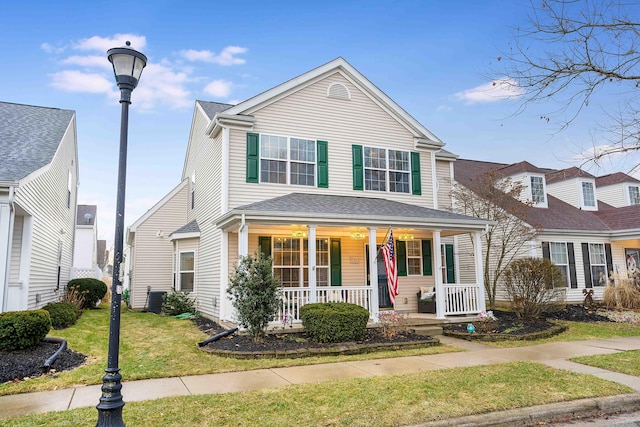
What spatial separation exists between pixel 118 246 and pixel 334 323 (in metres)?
5.86

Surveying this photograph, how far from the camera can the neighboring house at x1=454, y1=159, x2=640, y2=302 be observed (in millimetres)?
17547

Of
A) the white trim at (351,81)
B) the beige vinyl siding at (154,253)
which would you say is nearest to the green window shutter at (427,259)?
the white trim at (351,81)

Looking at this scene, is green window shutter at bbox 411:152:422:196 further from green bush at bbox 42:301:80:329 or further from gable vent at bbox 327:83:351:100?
green bush at bbox 42:301:80:329

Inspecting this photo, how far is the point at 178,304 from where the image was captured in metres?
14.8

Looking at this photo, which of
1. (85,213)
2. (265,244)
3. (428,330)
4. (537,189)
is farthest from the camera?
(85,213)

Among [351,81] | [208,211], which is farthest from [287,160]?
[351,81]

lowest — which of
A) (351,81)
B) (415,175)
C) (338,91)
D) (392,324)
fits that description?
(392,324)

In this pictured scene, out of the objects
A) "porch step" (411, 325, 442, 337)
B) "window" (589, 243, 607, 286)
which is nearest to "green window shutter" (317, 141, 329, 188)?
"porch step" (411, 325, 442, 337)

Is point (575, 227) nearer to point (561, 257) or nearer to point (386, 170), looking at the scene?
point (561, 257)

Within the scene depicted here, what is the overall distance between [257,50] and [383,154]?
17.7ft

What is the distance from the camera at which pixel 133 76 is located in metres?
4.85

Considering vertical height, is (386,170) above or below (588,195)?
below

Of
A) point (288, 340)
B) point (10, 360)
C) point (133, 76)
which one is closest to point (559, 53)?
point (133, 76)

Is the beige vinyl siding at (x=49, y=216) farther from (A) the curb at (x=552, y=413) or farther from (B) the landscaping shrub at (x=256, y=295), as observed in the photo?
(A) the curb at (x=552, y=413)
